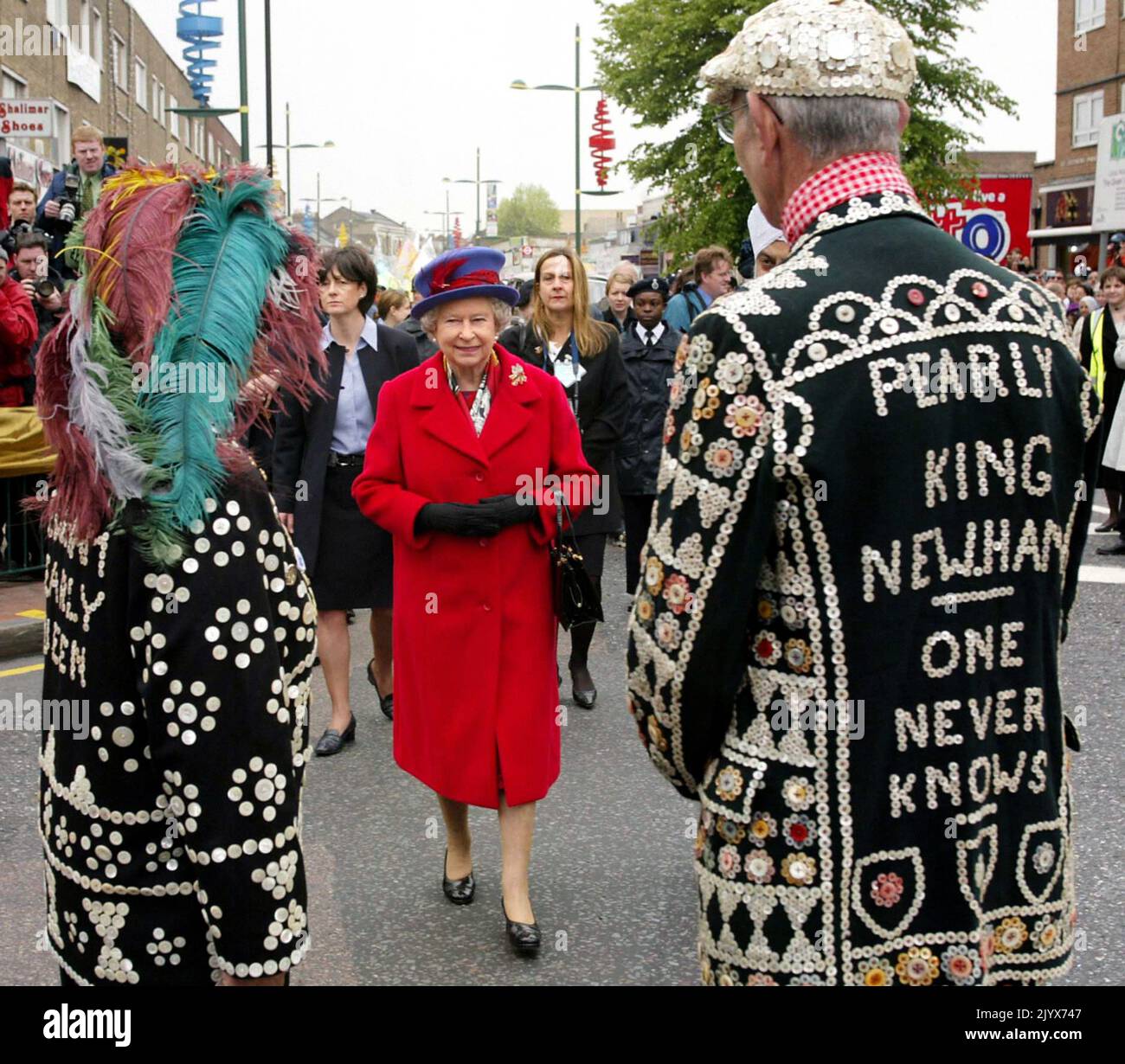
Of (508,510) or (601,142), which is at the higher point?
(601,142)

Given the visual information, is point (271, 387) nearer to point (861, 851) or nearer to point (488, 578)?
point (861, 851)

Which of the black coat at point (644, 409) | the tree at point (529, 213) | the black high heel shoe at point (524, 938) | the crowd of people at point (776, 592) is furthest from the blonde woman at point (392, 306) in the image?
the tree at point (529, 213)

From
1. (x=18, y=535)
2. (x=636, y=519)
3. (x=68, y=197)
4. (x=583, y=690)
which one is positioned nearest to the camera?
(x=583, y=690)

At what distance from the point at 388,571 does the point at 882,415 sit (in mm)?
4395

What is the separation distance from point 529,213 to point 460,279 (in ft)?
518

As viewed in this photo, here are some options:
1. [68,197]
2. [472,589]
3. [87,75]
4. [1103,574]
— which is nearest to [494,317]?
[472,589]

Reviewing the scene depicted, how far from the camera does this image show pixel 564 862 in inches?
183

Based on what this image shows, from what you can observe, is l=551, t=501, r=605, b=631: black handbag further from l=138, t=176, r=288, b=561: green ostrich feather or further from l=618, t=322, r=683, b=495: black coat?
l=618, t=322, r=683, b=495: black coat

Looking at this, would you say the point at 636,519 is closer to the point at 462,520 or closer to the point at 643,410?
the point at 643,410

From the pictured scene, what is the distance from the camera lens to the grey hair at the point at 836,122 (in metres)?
1.88

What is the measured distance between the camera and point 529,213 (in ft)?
517

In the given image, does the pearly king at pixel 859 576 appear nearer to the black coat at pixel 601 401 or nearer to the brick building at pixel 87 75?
the black coat at pixel 601 401

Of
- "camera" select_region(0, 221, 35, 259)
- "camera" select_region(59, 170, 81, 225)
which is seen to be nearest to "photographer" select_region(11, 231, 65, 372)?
"camera" select_region(0, 221, 35, 259)

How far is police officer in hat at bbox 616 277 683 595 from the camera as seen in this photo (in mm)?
8078
